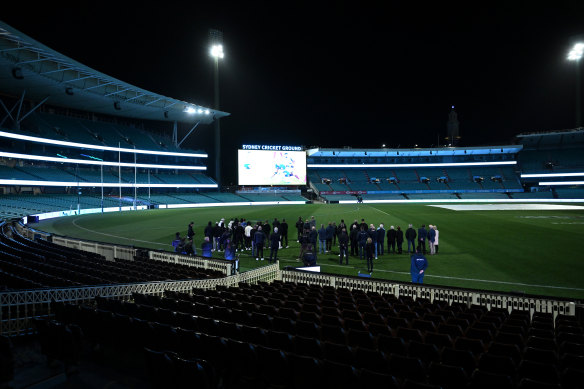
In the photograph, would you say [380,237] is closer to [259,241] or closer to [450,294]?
[259,241]

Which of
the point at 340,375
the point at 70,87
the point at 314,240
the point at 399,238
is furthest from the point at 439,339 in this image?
the point at 70,87

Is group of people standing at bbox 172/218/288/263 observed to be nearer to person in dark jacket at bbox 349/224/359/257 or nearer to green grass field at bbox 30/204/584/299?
green grass field at bbox 30/204/584/299

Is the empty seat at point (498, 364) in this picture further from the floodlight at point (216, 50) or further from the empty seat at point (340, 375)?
the floodlight at point (216, 50)

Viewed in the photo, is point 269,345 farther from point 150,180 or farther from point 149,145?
point 149,145

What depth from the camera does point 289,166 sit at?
231ft

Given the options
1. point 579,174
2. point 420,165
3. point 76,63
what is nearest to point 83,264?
point 76,63

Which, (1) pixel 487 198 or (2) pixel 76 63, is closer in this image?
(2) pixel 76 63

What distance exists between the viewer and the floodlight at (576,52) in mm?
67250

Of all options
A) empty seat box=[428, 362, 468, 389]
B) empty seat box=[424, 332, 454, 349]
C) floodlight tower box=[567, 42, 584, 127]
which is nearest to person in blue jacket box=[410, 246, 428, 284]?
empty seat box=[424, 332, 454, 349]

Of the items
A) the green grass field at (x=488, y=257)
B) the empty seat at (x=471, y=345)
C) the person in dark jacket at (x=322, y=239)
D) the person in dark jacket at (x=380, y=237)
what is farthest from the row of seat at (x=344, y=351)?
the person in dark jacket at (x=322, y=239)

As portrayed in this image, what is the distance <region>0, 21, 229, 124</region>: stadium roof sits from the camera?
36781 millimetres

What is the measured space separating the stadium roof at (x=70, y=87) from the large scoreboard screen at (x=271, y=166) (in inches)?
484

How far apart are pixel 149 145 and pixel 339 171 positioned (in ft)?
143

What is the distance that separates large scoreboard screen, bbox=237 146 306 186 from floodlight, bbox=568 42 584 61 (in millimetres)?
56274
